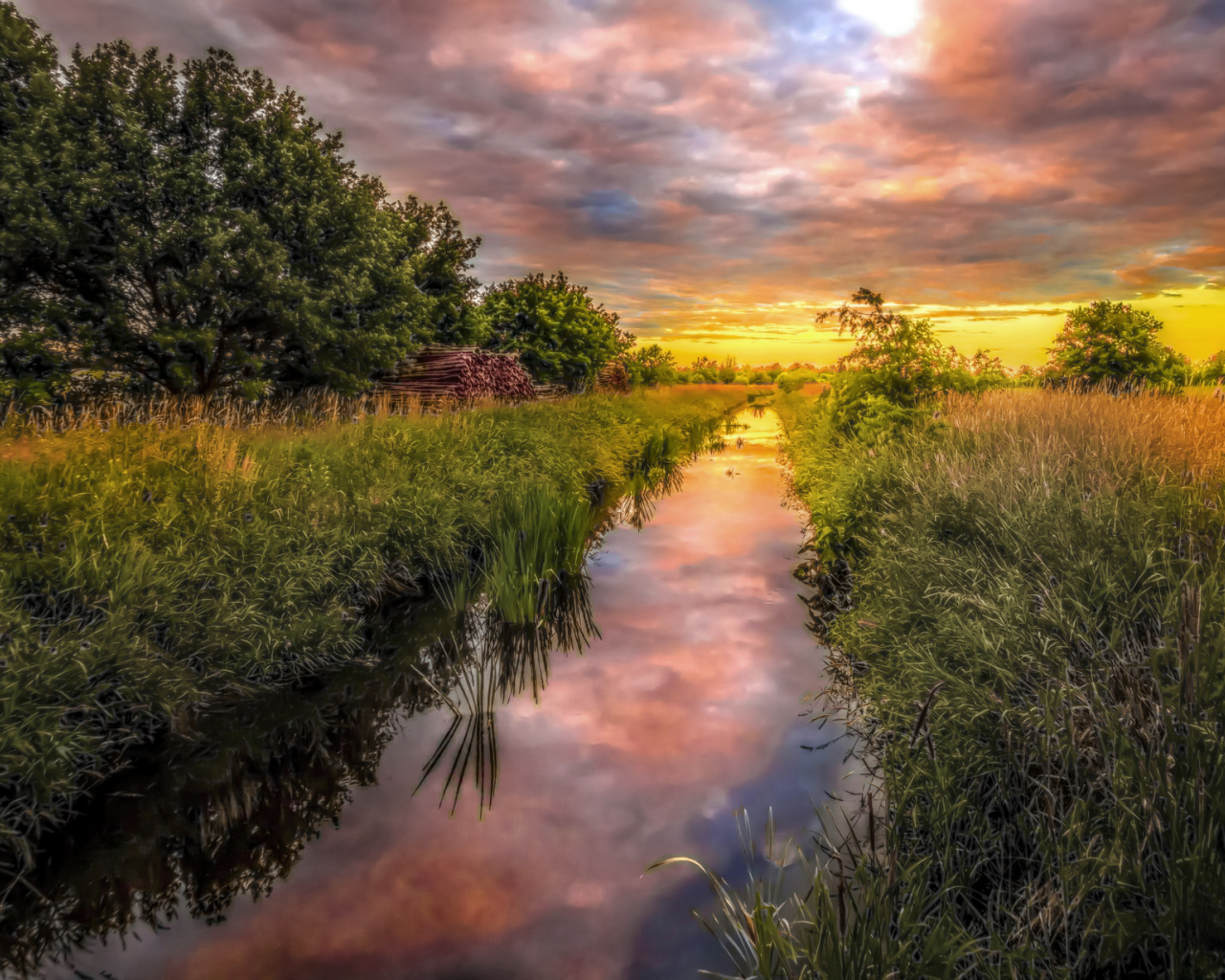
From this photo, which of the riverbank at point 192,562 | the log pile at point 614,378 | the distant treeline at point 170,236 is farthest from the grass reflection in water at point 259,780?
the log pile at point 614,378

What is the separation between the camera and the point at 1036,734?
3.19 m

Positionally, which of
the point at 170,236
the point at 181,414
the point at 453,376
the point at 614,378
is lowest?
the point at 181,414

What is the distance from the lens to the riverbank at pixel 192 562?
157 inches

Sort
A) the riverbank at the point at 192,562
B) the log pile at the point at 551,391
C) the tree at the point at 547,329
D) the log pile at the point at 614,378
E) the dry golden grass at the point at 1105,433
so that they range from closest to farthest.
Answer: the riverbank at the point at 192,562 → the dry golden grass at the point at 1105,433 → the log pile at the point at 551,391 → the tree at the point at 547,329 → the log pile at the point at 614,378

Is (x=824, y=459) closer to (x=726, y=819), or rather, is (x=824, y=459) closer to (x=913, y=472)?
(x=913, y=472)

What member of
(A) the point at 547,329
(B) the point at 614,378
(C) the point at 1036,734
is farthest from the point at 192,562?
(B) the point at 614,378

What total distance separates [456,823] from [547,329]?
31613 millimetres

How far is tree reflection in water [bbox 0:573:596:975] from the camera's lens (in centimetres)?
340

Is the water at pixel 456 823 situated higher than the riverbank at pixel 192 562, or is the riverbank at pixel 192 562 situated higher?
the riverbank at pixel 192 562

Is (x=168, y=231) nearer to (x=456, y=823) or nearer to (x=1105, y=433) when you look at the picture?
(x=456, y=823)

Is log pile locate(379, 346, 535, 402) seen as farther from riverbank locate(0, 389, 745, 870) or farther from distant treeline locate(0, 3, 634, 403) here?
riverbank locate(0, 389, 745, 870)

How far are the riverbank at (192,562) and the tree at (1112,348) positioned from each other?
64.7 feet

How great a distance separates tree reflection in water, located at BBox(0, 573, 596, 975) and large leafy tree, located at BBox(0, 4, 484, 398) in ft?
43.2

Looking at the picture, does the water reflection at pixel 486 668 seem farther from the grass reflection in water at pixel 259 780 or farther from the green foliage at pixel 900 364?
the green foliage at pixel 900 364
